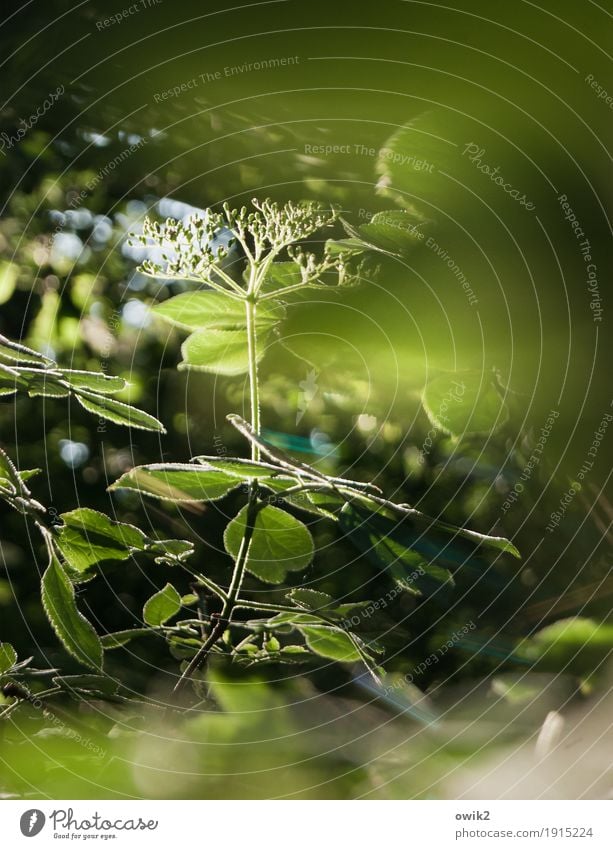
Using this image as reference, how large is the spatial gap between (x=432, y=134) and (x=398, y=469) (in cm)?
25

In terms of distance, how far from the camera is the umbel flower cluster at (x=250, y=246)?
54 cm

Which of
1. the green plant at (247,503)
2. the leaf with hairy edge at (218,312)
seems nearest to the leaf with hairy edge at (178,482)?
the green plant at (247,503)

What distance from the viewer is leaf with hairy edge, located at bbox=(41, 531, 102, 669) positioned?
1.65ft

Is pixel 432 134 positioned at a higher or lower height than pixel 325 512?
higher

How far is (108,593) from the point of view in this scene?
53 cm

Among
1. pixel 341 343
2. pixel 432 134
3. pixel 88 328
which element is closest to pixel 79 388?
pixel 88 328

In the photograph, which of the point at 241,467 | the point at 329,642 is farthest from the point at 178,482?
the point at 329,642

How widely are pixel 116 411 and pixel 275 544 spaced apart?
0.15 metres

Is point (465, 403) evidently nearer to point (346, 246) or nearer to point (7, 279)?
point (346, 246)

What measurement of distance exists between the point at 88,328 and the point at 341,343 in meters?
0.19

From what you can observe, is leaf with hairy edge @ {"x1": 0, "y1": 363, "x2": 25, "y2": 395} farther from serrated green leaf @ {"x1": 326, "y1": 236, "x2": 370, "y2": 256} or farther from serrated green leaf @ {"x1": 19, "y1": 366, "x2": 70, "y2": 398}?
serrated green leaf @ {"x1": 326, "y1": 236, "x2": 370, "y2": 256}

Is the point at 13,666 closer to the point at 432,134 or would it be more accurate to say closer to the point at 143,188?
the point at 143,188

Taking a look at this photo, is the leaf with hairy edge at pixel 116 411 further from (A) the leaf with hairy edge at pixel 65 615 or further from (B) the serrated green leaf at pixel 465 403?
(B) the serrated green leaf at pixel 465 403
